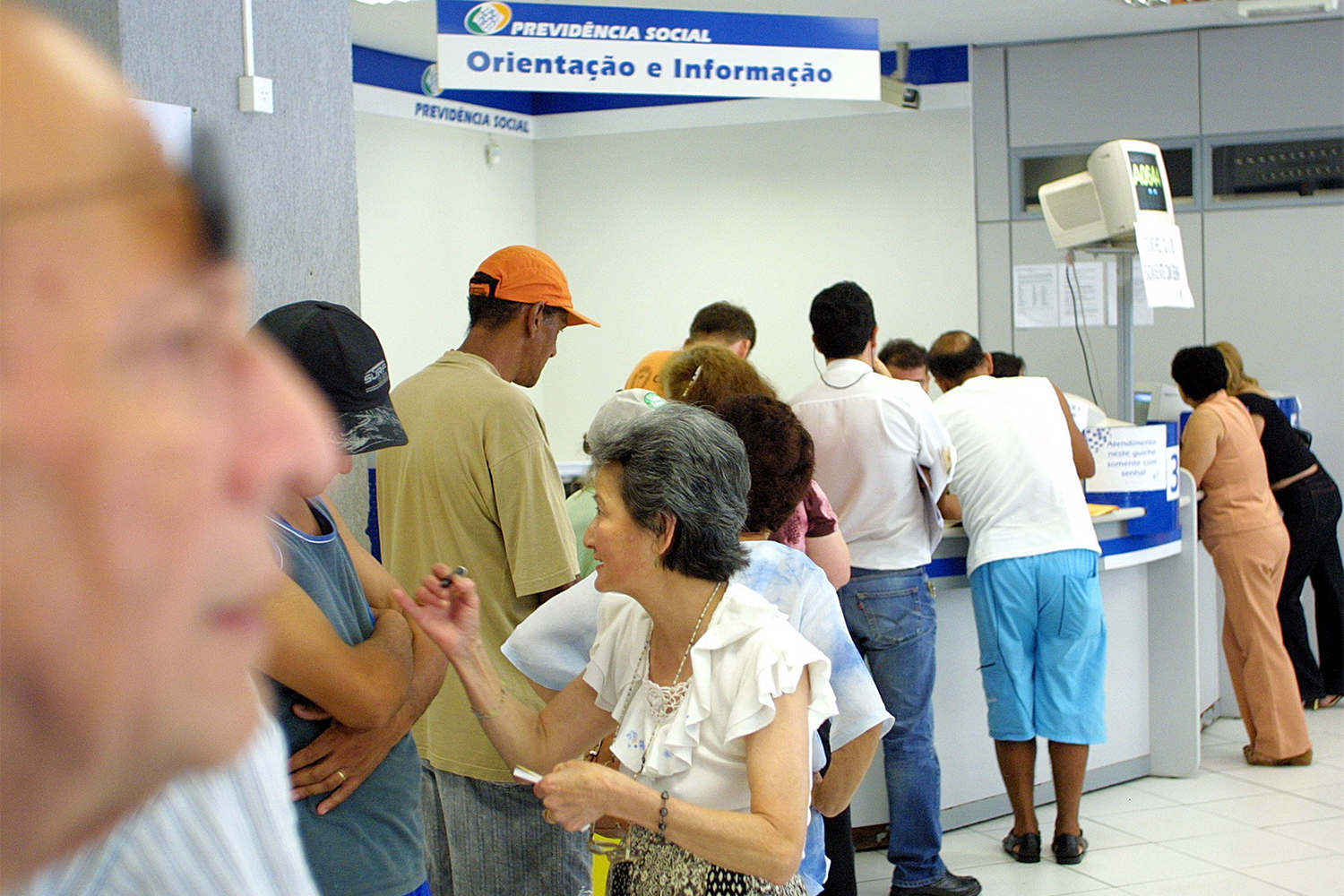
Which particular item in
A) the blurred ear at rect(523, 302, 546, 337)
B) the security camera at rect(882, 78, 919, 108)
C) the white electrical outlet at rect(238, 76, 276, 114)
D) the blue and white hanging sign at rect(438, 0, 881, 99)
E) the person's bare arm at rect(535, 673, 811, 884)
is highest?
the security camera at rect(882, 78, 919, 108)

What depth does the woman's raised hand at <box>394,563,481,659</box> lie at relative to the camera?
5.26 ft

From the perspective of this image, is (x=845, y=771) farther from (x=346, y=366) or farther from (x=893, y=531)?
(x=893, y=531)

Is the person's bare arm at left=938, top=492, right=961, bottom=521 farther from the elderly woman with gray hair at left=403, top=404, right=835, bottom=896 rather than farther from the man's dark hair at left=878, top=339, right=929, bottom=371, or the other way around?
the elderly woman with gray hair at left=403, top=404, right=835, bottom=896

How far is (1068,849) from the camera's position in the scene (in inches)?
152

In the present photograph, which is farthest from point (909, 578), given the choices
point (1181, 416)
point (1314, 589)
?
point (1314, 589)

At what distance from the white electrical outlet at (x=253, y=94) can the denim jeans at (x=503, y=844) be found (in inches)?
52.2

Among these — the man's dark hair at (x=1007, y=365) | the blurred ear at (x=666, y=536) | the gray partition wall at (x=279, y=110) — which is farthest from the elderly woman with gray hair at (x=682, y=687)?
the man's dark hair at (x=1007, y=365)

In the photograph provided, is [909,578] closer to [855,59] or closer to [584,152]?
[855,59]

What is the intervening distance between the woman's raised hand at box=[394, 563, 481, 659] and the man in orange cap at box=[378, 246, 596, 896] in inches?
23.2

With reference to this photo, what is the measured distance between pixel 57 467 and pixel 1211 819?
4.69 meters

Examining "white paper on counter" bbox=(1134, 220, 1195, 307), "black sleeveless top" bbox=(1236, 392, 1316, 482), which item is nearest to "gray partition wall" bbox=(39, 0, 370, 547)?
"white paper on counter" bbox=(1134, 220, 1195, 307)

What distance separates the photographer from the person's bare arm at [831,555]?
277cm

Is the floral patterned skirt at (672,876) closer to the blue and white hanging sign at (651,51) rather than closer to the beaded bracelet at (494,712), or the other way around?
the beaded bracelet at (494,712)

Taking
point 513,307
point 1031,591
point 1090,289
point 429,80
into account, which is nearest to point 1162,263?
point 1031,591
